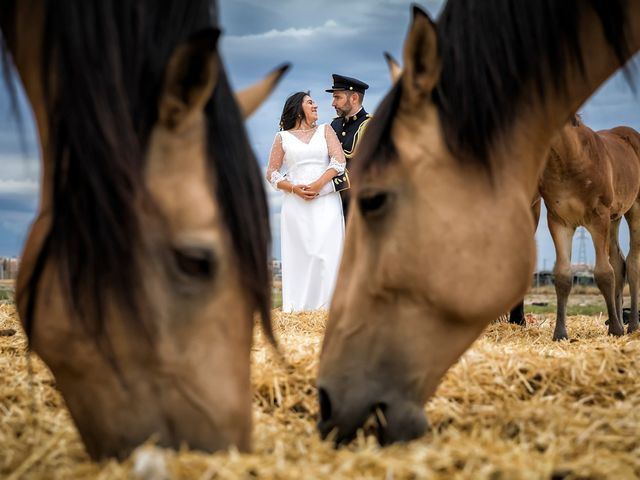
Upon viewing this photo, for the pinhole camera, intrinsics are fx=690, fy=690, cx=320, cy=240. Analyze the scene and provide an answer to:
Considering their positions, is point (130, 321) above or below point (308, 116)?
below

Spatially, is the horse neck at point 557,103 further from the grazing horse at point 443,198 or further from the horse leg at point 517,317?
the horse leg at point 517,317

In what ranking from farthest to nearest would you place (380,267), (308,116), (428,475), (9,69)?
(308,116) < (380,267) < (9,69) < (428,475)

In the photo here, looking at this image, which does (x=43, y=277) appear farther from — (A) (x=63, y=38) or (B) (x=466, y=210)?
(B) (x=466, y=210)

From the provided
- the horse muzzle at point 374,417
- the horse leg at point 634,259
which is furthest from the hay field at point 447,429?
the horse leg at point 634,259

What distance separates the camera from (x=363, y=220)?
7.04 ft

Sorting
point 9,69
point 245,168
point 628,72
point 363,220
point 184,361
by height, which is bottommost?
point 184,361

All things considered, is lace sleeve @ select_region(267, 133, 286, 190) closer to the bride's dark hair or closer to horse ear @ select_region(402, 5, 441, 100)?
the bride's dark hair

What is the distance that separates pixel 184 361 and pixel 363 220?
86 centimetres

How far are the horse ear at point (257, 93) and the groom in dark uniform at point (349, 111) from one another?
19.6 feet

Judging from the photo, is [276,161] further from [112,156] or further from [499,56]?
[112,156]

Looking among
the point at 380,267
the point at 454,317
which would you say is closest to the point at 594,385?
the point at 454,317

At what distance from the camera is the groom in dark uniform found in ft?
26.1

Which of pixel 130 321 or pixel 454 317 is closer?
pixel 130 321

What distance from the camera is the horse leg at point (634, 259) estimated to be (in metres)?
6.86
